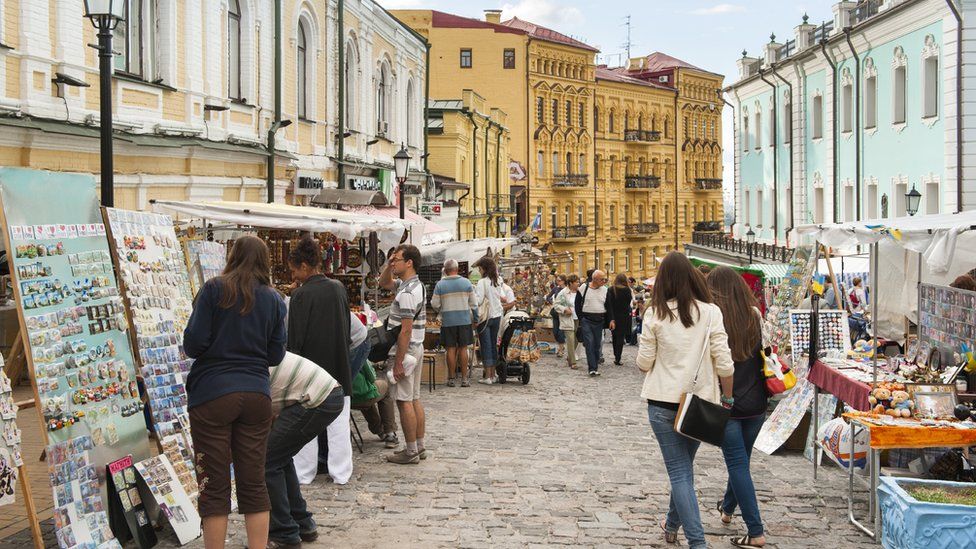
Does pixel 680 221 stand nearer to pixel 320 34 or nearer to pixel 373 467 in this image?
pixel 320 34

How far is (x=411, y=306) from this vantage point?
9.03 metres

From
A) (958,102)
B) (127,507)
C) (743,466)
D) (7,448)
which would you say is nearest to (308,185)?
(127,507)

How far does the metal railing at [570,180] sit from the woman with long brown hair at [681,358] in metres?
62.2

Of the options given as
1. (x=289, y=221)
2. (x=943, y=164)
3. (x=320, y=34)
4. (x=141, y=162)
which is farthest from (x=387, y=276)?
(x=943, y=164)

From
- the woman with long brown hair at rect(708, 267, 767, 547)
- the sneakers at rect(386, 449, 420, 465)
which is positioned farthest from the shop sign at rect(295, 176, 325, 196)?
the woman with long brown hair at rect(708, 267, 767, 547)

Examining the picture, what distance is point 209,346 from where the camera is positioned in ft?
19.2

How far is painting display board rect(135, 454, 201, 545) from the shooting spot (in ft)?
22.4

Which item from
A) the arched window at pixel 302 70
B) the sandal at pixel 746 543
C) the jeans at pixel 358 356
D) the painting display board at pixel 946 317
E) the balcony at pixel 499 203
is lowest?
the sandal at pixel 746 543

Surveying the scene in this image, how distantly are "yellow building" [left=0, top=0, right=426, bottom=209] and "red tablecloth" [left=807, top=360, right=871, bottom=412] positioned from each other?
7.91 meters

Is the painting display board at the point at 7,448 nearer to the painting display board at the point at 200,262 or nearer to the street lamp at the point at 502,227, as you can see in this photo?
the painting display board at the point at 200,262

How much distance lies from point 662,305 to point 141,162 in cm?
924

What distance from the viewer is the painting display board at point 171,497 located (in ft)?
22.4

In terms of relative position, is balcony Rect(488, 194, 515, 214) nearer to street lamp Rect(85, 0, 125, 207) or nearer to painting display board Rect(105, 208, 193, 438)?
street lamp Rect(85, 0, 125, 207)

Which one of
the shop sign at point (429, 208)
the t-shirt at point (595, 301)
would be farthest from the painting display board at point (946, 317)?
the shop sign at point (429, 208)
